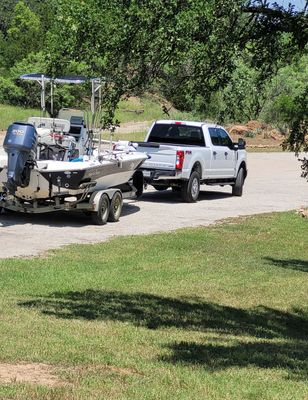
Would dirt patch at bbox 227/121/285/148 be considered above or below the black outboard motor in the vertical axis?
below

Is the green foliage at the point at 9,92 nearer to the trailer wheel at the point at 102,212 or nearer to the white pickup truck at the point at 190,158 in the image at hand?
the white pickup truck at the point at 190,158

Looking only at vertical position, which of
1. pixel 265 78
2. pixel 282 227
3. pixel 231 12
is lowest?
pixel 282 227

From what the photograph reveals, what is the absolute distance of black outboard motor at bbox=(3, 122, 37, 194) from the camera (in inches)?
617

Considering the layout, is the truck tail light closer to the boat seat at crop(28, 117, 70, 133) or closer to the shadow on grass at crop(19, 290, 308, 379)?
the boat seat at crop(28, 117, 70, 133)

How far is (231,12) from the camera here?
772 centimetres

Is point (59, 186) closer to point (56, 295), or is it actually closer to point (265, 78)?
point (56, 295)

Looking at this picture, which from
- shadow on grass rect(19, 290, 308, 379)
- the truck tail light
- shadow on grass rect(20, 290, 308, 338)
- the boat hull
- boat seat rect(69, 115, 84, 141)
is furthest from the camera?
the truck tail light

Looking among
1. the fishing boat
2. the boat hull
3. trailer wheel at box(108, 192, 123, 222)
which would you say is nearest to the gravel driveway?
trailer wheel at box(108, 192, 123, 222)

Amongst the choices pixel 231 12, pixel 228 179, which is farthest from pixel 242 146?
pixel 231 12

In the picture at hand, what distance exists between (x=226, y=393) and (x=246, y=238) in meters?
10.9

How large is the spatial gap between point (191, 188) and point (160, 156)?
1.22m

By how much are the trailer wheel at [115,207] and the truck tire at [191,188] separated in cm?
427

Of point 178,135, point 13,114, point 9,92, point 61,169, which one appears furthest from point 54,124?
point 9,92

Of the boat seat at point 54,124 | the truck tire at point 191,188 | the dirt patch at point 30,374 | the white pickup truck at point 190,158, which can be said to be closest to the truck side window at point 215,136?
the white pickup truck at point 190,158
